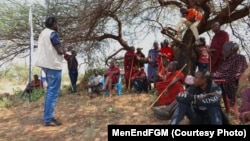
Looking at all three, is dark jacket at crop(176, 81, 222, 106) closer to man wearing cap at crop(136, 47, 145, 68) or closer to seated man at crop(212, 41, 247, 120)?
seated man at crop(212, 41, 247, 120)

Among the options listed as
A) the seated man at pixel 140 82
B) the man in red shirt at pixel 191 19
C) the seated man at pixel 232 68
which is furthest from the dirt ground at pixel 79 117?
the man in red shirt at pixel 191 19

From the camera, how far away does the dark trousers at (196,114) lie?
5.12m

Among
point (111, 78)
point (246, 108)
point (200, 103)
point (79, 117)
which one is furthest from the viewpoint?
point (111, 78)

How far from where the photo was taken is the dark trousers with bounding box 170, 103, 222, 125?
512 centimetres

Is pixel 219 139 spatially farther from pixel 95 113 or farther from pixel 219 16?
pixel 219 16

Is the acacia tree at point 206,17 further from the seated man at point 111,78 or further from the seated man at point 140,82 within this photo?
the seated man at point 111,78

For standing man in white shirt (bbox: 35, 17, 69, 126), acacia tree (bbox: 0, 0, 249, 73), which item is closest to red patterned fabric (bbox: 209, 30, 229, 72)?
acacia tree (bbox: 0, 0, 249, 73)

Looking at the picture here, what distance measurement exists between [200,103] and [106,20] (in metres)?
5.14

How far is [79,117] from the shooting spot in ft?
23.6

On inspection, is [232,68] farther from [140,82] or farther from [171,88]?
[140,82]

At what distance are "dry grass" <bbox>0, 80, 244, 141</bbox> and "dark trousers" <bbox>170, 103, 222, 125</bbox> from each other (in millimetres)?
345

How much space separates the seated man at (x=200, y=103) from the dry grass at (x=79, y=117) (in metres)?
0.36

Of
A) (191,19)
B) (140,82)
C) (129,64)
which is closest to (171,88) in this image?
(191,19)

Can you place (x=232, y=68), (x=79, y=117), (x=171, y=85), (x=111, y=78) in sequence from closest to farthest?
(x=232, y=68) → (x=171, y=85) → (x=79, y=117) → (x=111, y=78)
